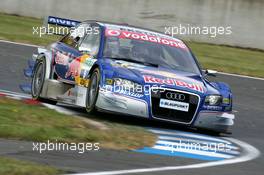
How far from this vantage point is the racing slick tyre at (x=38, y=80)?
1200 centimetres

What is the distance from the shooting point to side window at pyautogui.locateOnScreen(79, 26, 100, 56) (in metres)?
11.3

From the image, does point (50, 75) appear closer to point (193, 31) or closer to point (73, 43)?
point (73, 43)

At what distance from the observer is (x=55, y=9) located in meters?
27.1

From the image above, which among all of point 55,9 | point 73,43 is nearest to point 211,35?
point 55,9

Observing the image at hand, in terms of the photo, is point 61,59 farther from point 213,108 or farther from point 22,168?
point 22,168

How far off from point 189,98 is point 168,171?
121 inches

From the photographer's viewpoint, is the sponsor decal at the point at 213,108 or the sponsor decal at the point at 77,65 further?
the sponsor decal at the point at 77,65

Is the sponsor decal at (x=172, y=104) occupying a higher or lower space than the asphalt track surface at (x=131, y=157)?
higher

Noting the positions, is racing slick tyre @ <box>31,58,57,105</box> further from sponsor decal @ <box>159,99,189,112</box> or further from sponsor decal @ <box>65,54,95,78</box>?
sponsor decal @ <box>159,99,189,112</box>

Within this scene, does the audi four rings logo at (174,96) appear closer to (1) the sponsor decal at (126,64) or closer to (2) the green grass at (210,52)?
(1) the sponsor decal at (126,64)

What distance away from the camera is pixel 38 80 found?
12.3 m

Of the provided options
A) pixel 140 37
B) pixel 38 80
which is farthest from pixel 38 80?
pixel 140 37

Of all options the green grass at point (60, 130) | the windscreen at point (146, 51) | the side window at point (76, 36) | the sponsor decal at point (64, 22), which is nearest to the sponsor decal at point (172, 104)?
the green grass at point (60, 130)

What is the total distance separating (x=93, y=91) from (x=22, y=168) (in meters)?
3.92
